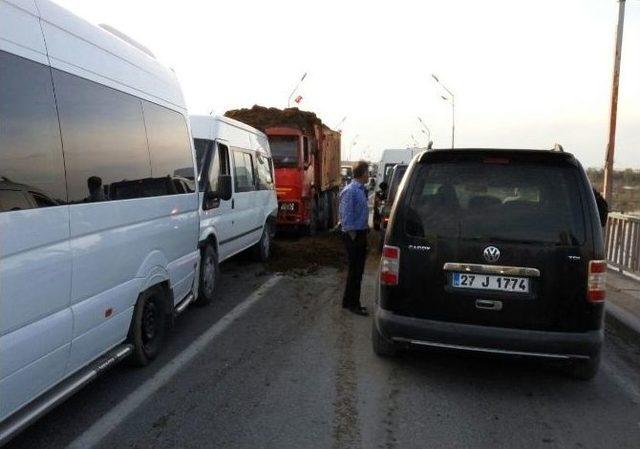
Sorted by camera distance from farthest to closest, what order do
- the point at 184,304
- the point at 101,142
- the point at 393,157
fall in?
the point at 393,157
the point at 184,304
the point at 101,142

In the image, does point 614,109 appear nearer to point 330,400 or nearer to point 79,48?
point 330,400

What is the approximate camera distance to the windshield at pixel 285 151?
13977 mm

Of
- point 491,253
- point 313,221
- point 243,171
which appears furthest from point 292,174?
point 491,253

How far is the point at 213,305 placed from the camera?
734cm

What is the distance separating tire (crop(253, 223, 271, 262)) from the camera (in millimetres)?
10422

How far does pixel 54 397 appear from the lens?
3398 mm

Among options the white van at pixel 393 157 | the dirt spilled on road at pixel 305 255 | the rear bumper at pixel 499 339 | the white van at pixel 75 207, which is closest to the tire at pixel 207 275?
the white van at pixel 75 207

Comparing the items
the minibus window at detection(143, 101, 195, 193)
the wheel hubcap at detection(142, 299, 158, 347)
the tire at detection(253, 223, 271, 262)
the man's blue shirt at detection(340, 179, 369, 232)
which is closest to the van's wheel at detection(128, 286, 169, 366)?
the wheel hubcap at detection(142, 299, 158, 347)

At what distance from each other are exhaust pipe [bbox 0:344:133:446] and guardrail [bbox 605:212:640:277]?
23.7ft

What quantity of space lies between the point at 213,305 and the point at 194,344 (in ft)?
5.40

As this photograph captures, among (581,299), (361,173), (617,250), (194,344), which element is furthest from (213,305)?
(617,250)

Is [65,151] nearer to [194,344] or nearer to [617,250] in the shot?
[194,344]

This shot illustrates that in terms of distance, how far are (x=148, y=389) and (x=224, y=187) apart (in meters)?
2.99

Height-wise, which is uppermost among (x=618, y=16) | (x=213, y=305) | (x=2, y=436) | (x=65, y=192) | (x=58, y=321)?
(x=618, y=16)
